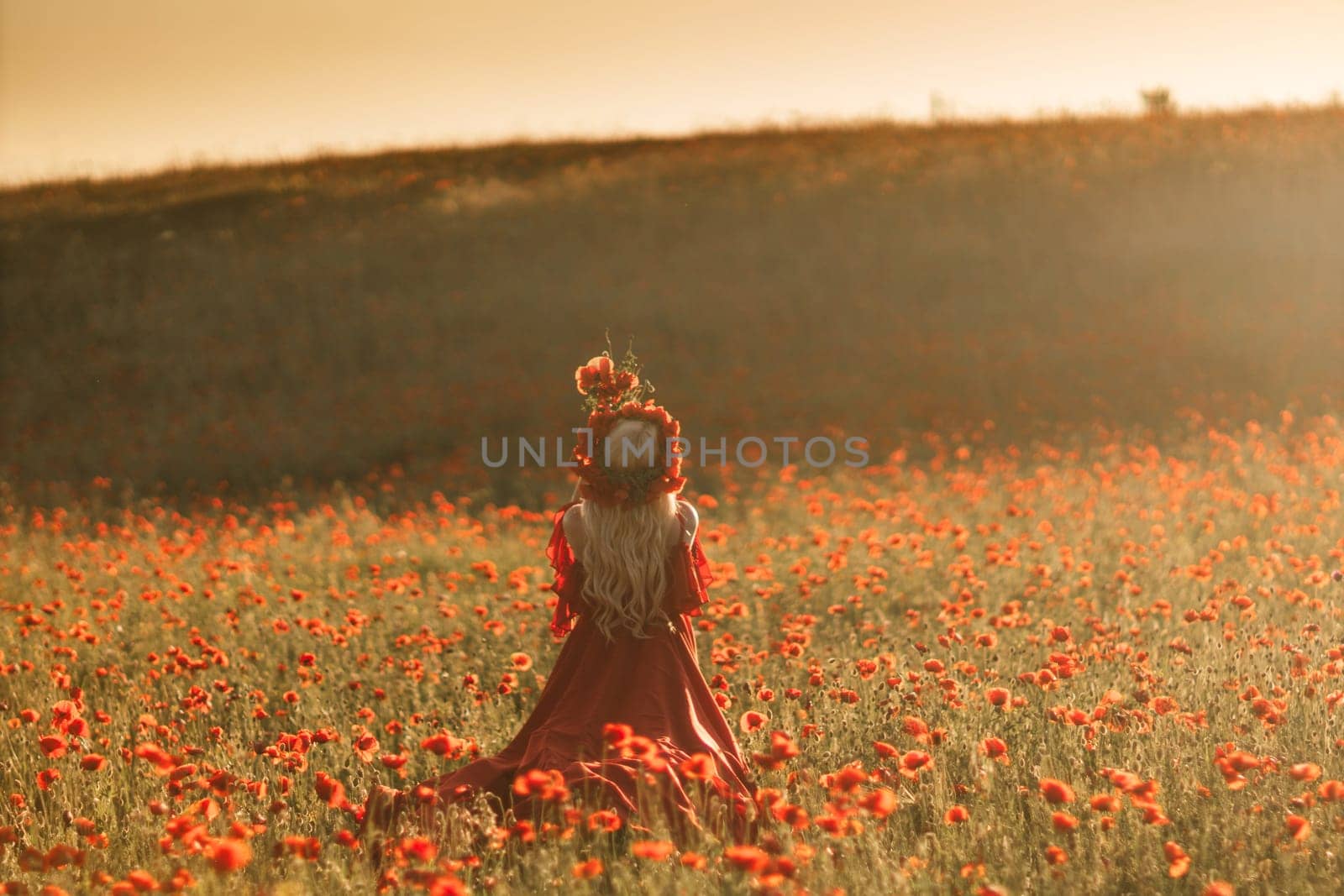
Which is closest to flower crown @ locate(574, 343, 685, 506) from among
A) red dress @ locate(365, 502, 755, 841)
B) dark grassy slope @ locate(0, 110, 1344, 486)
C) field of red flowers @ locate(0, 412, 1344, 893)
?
red dress @ locate(365, 502, 755, 841)

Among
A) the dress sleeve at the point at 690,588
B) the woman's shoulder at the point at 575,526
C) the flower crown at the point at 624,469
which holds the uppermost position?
the flower crown at the point at 624,469

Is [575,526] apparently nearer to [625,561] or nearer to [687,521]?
[625,561]

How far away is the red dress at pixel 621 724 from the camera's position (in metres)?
4.48

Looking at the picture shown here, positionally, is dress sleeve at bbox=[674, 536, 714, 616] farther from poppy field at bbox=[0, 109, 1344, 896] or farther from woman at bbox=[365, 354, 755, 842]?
poppy field at bbox=[0, 109, 1344, 896]

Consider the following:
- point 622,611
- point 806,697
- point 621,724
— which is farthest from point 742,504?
point 621,724

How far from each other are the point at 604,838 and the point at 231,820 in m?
1.24

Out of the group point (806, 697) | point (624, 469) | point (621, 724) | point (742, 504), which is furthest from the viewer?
point (742, 504)

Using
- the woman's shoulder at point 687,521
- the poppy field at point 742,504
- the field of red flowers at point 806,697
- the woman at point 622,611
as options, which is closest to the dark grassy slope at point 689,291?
the poppy field at point 742,504

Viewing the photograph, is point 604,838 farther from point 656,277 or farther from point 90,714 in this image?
point 656,277

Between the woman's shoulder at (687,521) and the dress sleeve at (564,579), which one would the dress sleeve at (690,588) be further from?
the dress sleeve at (564,579)

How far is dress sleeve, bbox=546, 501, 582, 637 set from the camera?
5.40 m

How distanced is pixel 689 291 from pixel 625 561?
67.2 ft

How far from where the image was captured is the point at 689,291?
2541 centimetres

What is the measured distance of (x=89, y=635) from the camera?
20.3 ft
